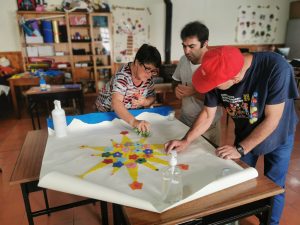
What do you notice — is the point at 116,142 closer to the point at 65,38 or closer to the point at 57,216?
the point at 57,216

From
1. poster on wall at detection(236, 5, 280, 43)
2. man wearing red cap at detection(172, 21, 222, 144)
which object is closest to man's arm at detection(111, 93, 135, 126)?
man wearing red cap at detection(172, 21, 222, 144)

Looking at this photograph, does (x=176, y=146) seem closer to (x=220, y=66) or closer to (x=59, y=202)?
(x=220, y=66)

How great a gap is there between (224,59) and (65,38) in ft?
14.7

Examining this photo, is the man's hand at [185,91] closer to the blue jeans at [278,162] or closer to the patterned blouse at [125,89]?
the patterned blouse at [125,89]

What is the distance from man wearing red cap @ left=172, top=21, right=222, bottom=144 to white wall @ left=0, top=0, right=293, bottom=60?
397cm

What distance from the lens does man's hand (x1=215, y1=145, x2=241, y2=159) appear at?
3.59 ft

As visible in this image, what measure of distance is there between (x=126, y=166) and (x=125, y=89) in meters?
0.64

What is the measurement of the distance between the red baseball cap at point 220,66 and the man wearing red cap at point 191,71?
484 millimetres

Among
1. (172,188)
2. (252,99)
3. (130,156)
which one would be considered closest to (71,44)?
(130,156)

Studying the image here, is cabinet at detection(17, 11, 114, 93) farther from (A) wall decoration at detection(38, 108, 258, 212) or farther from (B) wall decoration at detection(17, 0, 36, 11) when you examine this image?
(A) wall decoration at detection(38, 108, 258, 212)

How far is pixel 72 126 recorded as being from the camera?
1.48 meters

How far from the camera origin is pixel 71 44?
486 cm

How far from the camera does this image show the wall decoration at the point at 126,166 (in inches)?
34.2

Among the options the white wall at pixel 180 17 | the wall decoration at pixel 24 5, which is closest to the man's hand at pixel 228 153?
the white wall at pixel 180 17
